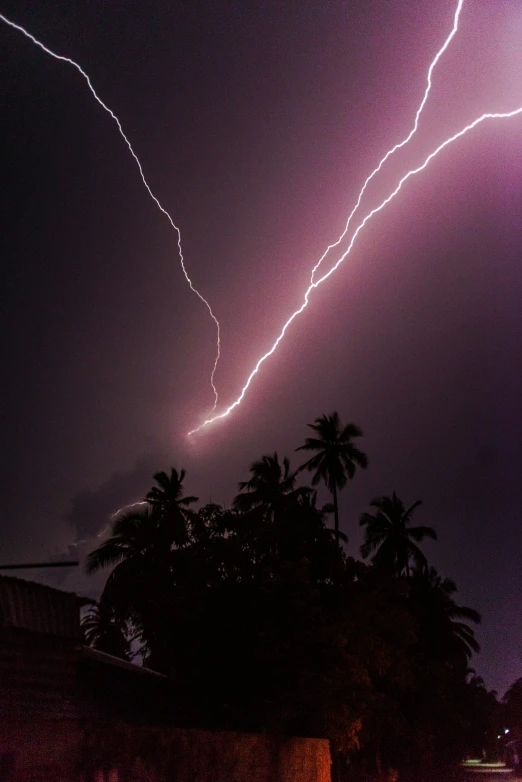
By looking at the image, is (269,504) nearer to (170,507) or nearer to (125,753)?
(170,507)

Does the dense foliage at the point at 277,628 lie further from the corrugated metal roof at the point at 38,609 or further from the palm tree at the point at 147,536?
the corrugated metal roof at the point at 38,609

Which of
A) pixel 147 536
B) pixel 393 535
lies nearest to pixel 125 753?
pixel 147 536

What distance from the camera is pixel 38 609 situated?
8.88 metres

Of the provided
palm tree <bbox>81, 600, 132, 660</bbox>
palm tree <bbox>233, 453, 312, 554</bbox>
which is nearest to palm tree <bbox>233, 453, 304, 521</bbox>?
palm tree <bbox>233, 453, 312, 554</bbox>

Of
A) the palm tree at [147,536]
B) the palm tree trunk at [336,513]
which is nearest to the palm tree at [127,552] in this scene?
the palm tree at [147,536]

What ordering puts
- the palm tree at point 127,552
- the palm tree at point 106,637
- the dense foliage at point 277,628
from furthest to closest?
1. the palm tree at point 106,637
2. the palm tree at point 127,552
3. the dense foliage at point 277,628

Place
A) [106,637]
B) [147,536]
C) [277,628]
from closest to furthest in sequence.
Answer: [277,628] → [147,536] → [106,637]

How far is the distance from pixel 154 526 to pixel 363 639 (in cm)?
1337

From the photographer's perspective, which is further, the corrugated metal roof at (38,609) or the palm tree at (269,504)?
the palm tree at (269,504)

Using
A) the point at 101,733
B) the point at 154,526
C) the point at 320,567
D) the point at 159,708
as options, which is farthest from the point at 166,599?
the point at 154,526

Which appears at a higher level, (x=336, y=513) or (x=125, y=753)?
(x=336, y=513)

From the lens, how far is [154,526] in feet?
91.7

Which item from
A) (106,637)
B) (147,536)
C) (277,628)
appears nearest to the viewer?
(277,628)

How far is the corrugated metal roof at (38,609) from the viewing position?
27.4 feet
